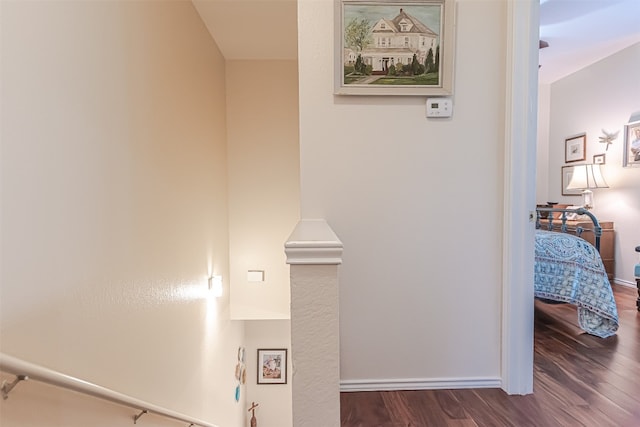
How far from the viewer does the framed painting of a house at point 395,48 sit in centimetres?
147

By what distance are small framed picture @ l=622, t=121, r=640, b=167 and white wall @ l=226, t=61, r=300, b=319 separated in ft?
12.2

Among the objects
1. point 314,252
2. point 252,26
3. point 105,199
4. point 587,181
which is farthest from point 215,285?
point 587,181

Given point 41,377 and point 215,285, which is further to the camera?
point 215,285

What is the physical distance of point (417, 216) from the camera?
154 centimetres

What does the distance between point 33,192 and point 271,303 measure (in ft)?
9.01

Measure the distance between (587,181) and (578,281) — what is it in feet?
7.93

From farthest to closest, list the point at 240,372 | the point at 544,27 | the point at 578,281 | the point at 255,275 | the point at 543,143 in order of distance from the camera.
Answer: the point at 543,143 < the point at 240,372 < the point at 255,275 < the point at 544,27 < the point at 578,281

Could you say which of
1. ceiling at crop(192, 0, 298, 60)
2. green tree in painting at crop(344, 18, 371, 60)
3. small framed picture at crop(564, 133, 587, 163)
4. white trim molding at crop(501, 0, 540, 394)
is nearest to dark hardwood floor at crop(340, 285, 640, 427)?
white trim molding at crop(501, 0, 540, 394)

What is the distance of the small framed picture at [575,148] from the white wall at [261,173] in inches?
150

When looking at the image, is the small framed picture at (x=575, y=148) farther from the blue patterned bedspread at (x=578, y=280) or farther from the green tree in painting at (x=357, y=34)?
the green tree in painting at (x=357, y=34)

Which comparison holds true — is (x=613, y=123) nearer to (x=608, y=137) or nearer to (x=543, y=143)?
(x=608, y=137)

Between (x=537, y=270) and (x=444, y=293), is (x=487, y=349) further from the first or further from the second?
(x=537, y=270)

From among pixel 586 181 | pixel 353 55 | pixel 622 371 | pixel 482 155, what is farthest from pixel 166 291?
pixel 586 181

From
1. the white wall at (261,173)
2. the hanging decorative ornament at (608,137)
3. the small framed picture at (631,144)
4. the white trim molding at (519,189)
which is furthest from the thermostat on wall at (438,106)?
the hanging decorative ornament at (608,137)
